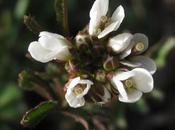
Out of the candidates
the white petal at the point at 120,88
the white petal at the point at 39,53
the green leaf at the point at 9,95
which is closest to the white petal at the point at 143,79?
the white petal at the point at 120,88

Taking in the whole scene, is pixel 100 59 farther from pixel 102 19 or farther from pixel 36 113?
pixel 36 113

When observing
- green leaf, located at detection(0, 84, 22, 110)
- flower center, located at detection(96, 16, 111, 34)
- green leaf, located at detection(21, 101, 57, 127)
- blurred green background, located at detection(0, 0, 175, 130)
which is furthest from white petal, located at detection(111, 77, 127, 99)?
green leaf, located at detection(0, 84, 22, 110)

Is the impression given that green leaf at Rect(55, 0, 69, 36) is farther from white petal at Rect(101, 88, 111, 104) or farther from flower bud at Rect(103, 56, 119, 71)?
white petal at Rect(101, 88, 111, 104)

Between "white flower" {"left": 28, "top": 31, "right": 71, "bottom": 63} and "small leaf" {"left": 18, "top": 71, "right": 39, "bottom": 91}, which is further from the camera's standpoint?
"small leaf" {"left": 18, "top": 71, "right": 39, "bottom": 91}

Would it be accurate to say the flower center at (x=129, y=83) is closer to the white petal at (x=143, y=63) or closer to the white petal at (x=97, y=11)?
the white petal at (x=143, y=63)

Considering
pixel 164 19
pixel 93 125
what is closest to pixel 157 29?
pixel 164 19

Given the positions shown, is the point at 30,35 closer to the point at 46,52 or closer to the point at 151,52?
the point at 151,52
